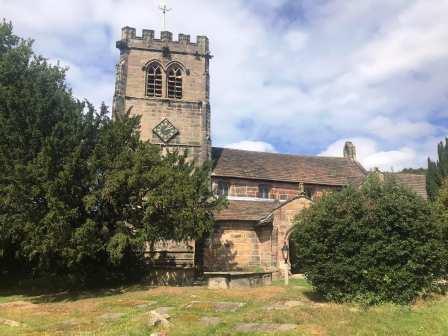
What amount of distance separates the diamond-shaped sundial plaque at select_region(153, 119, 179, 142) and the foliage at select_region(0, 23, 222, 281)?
30.7 feet

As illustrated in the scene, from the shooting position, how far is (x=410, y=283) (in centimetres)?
1311

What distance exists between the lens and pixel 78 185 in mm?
18906

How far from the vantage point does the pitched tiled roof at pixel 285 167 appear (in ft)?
105

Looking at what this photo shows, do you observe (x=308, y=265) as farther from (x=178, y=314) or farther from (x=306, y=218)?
(x=178, y=314)

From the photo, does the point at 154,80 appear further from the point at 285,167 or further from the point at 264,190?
the point at 285,167

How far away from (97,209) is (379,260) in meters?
12.5

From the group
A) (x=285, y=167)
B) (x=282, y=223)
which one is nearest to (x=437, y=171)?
(x=285, y=167)

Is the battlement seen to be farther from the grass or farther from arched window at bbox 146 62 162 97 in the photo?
the grass

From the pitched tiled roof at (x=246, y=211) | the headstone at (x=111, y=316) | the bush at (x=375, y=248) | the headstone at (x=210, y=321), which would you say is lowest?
the headstone at (x=111, y=316)

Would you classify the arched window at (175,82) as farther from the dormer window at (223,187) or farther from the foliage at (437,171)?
the foliage at (437,171)

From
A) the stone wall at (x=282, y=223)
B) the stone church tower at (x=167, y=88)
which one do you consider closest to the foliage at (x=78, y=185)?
the stone wall at (x=282, y=223)

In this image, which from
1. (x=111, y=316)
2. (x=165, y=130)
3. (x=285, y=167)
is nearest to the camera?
(x=111, y=316)

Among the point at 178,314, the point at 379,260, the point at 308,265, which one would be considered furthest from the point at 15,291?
the point at 379,260

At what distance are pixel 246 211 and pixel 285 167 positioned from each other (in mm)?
7515
